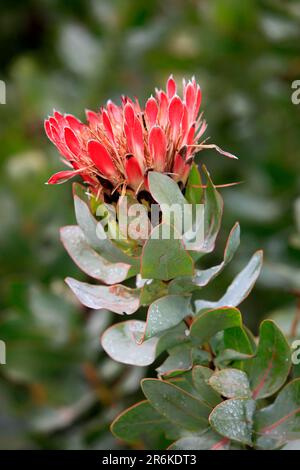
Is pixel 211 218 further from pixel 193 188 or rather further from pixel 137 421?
pixel 137 421

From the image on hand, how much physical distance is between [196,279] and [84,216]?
139 mm

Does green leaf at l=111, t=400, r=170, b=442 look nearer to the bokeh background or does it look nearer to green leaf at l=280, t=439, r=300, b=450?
green leaf at l=280, t=439, r=300, b=450

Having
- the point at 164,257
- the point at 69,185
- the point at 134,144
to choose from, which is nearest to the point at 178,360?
the point at 164,257

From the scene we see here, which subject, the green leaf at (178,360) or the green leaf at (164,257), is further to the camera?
the green leaf at (178,360)

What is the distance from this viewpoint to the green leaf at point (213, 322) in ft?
2.55

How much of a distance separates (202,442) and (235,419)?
7 centimetres

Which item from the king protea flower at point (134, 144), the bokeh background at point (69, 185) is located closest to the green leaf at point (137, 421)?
the king protea flower at point (134, 144)

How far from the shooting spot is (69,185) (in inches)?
69.6

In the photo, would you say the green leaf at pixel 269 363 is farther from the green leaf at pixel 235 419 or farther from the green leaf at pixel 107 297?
the green leaf at pixel 107 297

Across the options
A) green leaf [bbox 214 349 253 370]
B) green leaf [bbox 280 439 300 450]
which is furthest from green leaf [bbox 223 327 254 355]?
green leaf [bbox 280 439 300 450]

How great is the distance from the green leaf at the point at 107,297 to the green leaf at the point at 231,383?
0.11 meters

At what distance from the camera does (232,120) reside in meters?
1.82

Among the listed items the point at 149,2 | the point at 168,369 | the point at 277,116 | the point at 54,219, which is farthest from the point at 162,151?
the point at 149,2
